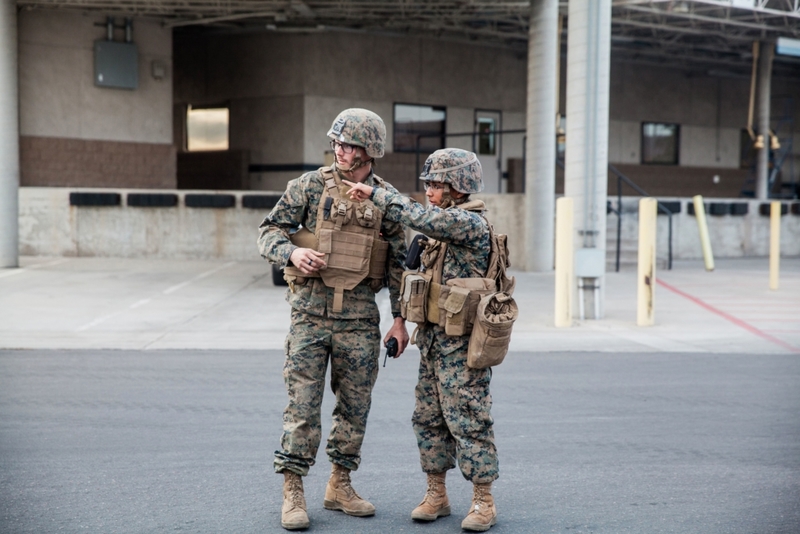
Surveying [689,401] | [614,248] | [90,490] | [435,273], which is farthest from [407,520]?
[614,248]

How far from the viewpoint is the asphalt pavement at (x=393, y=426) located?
455 cm

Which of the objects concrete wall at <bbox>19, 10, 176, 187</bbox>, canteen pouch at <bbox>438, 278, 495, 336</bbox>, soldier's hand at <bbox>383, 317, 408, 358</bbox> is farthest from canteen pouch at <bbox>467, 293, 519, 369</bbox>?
concrete wall at <bbox>19, 10, 176, 187</bbox>

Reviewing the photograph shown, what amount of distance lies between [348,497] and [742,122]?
1179 inches

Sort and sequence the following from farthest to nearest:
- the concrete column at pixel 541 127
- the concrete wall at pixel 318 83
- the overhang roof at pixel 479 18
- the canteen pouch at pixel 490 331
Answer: the concrete wall at pixel 318 83, the overhang roof at pixel 479 18, the concrete column at pixel 541 127, the canteen pouch at pixel 490 331

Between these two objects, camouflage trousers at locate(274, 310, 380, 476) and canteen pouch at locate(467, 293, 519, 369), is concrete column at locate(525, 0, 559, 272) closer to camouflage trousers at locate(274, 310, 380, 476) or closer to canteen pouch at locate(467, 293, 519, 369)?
camouflage trousers at locate(274, 310, 380, 476)

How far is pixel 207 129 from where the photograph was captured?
83.9 feet

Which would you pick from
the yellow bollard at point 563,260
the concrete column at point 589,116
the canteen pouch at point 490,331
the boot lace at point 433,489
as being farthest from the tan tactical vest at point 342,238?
the concrete column at point 589,116

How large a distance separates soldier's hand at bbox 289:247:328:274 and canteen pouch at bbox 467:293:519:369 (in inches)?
31.0

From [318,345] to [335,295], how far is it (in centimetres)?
27

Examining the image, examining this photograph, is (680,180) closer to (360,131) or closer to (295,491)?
(360,131)

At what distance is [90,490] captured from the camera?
481 centimetres

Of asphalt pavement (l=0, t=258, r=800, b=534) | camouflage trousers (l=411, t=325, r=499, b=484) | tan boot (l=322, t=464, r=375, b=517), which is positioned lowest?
asphalt pavement (l=0, t=258, r=800, b=534)

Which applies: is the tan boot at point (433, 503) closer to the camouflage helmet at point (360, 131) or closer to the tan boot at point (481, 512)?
the tan boot at point (481, 512)

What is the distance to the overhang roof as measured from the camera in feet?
62.6
